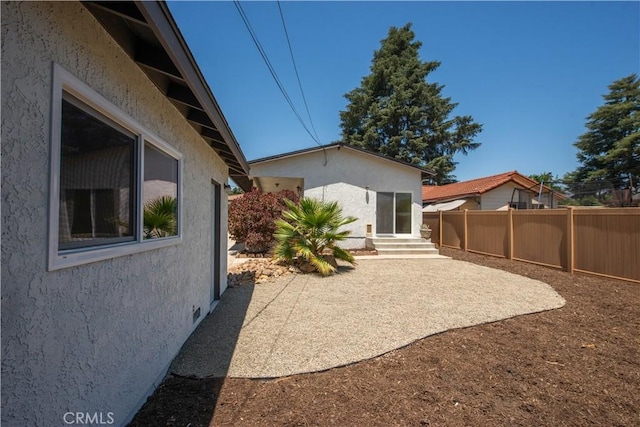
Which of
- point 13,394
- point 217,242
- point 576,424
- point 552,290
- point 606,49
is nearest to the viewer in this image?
point 13,394

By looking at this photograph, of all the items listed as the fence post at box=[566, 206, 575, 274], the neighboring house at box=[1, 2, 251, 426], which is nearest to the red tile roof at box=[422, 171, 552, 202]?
the fence post at box=[566, 206, 575, 274]

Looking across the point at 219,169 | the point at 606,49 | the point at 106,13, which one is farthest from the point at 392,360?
the point at 606,49

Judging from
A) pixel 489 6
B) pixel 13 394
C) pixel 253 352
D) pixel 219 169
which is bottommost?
pixel 253 352

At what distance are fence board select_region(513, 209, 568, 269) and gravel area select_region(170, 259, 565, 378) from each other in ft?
6.42

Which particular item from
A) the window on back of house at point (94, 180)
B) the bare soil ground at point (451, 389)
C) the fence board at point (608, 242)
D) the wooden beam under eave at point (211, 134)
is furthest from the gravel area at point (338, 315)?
the wooden beam under eave at point (211, 134)

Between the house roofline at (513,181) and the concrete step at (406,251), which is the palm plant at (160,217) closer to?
the concrete step at (406,251)

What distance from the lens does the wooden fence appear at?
7.66 meters

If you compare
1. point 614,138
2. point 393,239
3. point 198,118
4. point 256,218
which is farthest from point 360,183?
point 614,138

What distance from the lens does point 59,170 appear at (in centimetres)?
174

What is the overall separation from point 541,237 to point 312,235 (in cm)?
806

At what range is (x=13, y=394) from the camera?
1.43m

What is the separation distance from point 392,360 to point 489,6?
1122 cm

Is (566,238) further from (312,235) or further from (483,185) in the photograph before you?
(483,185)

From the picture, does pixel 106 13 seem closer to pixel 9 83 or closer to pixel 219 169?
pixel 9 83
